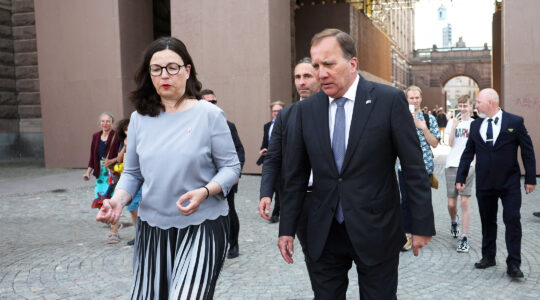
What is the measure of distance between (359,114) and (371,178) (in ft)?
1.05

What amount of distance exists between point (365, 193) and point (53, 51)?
15.1 m

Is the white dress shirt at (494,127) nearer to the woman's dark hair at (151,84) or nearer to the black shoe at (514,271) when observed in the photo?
the black shoe at (514,271)

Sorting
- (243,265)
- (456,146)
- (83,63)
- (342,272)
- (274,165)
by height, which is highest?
(83,63)

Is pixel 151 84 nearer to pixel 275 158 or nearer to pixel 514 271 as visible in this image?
pixel 275 158

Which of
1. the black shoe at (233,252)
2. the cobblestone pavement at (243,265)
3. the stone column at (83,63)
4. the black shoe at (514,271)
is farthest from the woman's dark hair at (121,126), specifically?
the stone column at (83,63)

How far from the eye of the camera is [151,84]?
8.77ft

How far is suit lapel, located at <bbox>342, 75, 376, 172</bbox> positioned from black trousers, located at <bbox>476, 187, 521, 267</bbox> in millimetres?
3036

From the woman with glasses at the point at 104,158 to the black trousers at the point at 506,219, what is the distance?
441cm

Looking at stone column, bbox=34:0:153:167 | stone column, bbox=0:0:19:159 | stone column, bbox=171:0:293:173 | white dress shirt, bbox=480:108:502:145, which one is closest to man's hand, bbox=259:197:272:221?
white dress shirt, bbox=480:108:502:145

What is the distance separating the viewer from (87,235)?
7.14m

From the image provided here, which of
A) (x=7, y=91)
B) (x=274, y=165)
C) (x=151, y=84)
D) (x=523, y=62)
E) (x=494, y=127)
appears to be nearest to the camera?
(x=151, y=84)

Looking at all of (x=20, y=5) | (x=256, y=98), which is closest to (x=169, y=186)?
(x=256, y=98)

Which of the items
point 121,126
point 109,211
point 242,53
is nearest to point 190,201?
point 109,211

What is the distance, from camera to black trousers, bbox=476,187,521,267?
4805 millimetres
